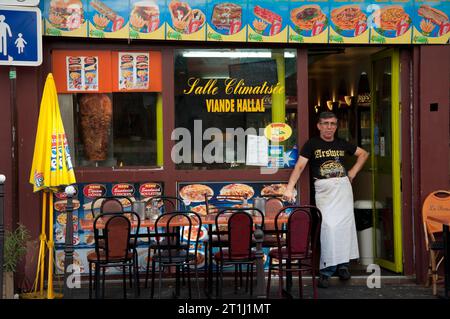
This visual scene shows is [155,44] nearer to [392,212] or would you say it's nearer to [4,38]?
[4,38]

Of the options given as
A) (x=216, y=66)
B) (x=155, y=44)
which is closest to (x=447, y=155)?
(x=216, y=66)

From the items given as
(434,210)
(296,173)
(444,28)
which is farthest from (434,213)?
(444,28)

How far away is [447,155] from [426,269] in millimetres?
1384

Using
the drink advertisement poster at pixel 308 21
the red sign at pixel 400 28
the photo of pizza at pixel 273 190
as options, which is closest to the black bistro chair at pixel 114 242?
the photo of pizza at pixel 273 190

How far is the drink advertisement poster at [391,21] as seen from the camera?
8070 mm

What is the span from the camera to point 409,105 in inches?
326

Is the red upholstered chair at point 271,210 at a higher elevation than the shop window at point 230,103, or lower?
lower

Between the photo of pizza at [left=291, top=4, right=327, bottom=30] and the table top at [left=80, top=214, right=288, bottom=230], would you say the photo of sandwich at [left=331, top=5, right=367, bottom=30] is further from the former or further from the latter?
the table top at [left=80, top=214, right=288, bottom=230]

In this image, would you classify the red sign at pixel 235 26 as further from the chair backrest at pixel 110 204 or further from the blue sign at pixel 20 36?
the chair backrest at pixel 110 204

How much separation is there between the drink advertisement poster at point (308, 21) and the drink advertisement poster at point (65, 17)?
2.39 metres

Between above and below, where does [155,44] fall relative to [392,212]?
above

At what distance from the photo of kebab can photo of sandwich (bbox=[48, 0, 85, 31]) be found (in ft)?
0.52

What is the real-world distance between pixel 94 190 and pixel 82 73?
1391 millimetres

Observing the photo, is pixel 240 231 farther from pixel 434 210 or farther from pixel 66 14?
pixel 66 14
